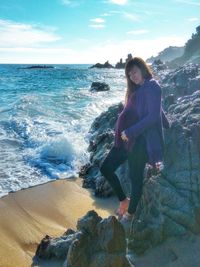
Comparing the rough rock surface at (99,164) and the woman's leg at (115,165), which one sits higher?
the woman's leg at (115,165)

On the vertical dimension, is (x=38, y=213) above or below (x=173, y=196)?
below

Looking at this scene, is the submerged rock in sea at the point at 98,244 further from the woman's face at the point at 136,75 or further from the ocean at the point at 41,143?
the ocean at the point at 41,143

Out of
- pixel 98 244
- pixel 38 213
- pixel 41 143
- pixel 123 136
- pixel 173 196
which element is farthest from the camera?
pixel 41 143

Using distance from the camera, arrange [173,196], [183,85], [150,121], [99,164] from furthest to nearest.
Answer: [183,85], [99,164], [173,196], [150,121]

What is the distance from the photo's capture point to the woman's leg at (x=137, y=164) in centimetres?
508

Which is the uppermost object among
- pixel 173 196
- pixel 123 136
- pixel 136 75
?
pixel 136 75

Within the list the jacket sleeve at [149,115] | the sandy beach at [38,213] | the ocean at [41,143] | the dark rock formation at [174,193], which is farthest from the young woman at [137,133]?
the ocean at [41,143]

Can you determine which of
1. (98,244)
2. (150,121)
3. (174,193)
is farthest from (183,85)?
(98,244)

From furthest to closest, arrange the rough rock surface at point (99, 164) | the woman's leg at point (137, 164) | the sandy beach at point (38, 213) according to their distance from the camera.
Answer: the rough rock surface at point (99, 164)
the sandy beach at point (38, 213)
the woman's leg at point (137, 164)

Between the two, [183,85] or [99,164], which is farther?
[183,85]

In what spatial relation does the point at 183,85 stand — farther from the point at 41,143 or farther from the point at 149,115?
the point at 149,115

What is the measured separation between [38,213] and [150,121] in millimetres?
3291

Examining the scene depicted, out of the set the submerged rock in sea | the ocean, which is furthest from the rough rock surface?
the submerged rock in sea

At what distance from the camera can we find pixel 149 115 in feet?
16.3
